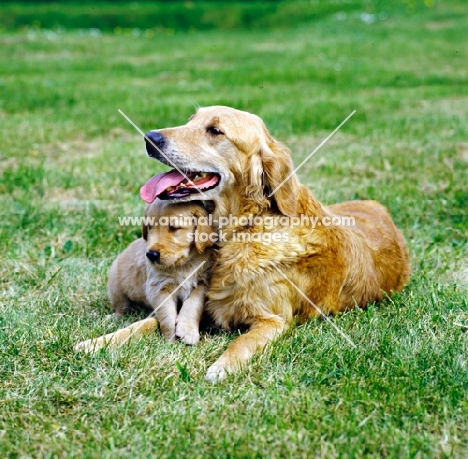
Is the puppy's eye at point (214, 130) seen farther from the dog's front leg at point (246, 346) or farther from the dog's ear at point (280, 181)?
the dog's front leg at point (246, 346)

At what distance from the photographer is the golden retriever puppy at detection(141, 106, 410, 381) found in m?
4.02

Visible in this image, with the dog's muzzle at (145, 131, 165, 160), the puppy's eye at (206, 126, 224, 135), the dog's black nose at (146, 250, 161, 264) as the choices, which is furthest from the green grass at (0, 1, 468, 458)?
the puppy's eye at (206, 126, 224, 135)

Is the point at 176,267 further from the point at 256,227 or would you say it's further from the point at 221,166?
the point at 221,166

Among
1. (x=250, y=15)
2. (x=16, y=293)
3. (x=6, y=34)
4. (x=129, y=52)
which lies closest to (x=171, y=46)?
(x=129, y=52)

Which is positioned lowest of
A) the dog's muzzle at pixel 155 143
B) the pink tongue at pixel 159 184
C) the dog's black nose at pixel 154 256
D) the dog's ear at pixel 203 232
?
the dog's black nose at pixel 154 256

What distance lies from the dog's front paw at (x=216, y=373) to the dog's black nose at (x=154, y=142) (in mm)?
1255

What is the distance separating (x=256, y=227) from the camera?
13.5 ft

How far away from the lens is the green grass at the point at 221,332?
3004mm

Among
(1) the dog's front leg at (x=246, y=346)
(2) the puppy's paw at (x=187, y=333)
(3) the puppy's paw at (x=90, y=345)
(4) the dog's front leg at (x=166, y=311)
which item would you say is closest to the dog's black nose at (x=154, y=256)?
(4) the dog's front leg at (x=166, y=311)

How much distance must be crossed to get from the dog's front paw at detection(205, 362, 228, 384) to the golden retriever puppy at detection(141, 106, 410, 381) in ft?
1.63

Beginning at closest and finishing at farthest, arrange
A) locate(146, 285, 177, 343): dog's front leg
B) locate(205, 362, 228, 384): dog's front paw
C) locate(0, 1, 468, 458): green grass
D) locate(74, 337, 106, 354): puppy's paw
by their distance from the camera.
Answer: locate(0, 1, 468, 458): green grass
locate(205, 362, 228, 384): dog's front paw
locate(74, 337, 106, 354): puppy's paw
locate(146, 285, 177, 343): dog's front leg

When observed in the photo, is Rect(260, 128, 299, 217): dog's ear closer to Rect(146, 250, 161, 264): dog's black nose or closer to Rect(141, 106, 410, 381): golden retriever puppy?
Rect(141, 106, 410, 381): golden retriever puppy

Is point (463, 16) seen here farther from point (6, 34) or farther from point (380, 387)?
point (380, 387)

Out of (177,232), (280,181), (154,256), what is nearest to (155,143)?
(177,232)
